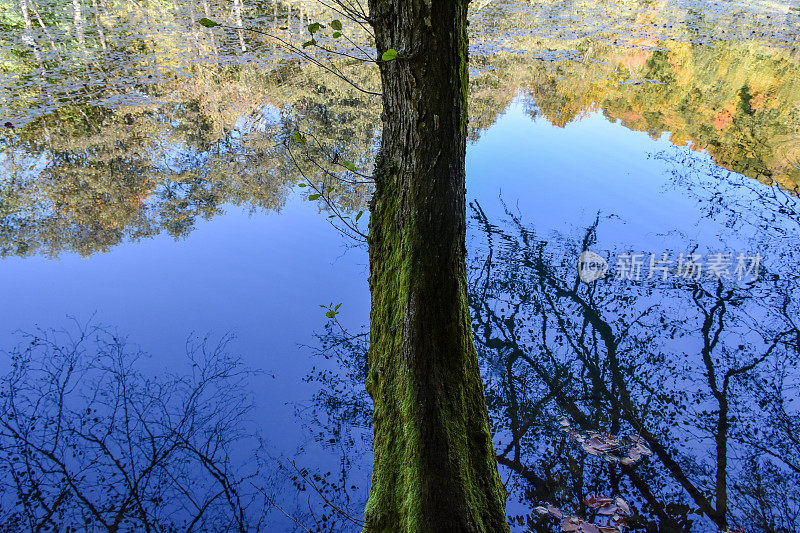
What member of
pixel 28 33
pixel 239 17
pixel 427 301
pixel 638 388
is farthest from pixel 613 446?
pixel 28 33

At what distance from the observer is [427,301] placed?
2078mm

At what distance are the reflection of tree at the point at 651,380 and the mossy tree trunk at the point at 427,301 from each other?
1.73 metres

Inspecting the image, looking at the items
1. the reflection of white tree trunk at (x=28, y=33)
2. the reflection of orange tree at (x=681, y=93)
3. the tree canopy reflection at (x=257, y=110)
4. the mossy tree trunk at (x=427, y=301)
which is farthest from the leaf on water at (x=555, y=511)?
the reflection of white tree trunk at (x=28, y=33)

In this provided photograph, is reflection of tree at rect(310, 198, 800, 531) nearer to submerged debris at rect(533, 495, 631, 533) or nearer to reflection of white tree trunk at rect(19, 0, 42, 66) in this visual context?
submerged debris at rect(533, 495, 631, 533)

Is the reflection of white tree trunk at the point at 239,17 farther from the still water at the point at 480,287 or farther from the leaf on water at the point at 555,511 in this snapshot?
the leaf on water at the point at 555,511

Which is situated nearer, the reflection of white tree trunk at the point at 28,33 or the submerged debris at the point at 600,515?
the submerged debris at the point at 600,515

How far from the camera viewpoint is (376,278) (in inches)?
98.2

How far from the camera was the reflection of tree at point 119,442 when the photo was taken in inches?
124

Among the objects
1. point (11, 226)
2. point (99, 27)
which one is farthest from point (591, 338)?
point (99, 27)

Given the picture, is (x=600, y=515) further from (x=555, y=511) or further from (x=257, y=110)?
(x=257, y=110)

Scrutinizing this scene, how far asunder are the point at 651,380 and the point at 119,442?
14.5 feet

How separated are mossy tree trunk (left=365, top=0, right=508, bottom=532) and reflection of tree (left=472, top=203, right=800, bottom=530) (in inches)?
68.2

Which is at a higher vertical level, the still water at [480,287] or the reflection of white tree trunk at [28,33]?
the reflection of white tree trunk at [28,33]

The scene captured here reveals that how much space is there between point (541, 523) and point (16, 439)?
154 inches
